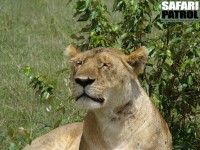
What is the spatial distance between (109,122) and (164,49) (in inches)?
39.2

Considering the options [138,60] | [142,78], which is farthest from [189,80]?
[138,60]

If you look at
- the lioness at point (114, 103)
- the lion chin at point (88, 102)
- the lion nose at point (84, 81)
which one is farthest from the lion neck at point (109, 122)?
the lion nose at point (84, 81)

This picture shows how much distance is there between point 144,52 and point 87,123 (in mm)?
505

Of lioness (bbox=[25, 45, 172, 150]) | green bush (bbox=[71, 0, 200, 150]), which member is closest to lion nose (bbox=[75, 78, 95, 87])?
lioness (bbox=[25, 45, 172, 150])

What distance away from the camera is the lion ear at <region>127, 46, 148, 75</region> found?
357 cm

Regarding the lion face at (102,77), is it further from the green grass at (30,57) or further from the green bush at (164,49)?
the green grass at (30,57)

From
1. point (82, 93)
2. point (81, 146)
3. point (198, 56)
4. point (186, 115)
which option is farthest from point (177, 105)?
point (82, 93)

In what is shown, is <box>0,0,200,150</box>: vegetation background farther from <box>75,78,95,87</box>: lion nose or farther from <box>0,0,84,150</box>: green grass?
<box>75,78,95,87</box>: lion nose

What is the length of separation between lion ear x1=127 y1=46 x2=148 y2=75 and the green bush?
0.73 metres

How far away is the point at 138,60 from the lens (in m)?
3.59

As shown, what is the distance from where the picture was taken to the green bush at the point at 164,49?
173 inches

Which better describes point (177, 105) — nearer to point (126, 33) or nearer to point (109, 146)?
point (126, 33)

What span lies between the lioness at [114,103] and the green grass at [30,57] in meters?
1.17

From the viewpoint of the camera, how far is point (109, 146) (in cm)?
364
